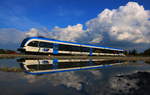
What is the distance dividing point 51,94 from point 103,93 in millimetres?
2041

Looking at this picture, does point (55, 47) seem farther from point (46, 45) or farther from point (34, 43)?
point (34, 43)

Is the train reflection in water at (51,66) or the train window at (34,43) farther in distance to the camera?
the train window at (34,43)

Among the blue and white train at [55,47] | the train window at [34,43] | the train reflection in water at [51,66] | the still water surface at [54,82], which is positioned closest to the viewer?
the still water surface at [54,82]

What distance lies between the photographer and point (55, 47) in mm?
33938

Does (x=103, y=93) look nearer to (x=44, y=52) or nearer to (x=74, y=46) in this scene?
(x=44, y=52)

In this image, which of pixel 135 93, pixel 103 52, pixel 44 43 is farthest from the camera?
pixel 103 52

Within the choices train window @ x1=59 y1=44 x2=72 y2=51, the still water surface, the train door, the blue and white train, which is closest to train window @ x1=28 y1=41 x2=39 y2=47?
the blue and white train

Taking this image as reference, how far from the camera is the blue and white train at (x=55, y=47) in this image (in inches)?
1144

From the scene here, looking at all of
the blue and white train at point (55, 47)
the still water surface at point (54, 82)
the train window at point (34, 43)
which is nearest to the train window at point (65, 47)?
the blue and white train at point (55, 47)

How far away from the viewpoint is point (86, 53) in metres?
43.6

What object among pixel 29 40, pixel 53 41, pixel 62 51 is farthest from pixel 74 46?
pixel 29 40

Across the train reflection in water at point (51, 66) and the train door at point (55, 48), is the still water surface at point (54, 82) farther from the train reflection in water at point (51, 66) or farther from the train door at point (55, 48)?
the train door at point (55, 48)

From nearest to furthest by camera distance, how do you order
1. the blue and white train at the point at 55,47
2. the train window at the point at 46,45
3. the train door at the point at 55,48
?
the blue and white train at the point at 55,47, the train window at the point at 46,45, the train door at the point at 55,48

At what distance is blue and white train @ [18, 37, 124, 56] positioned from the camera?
29.1m
